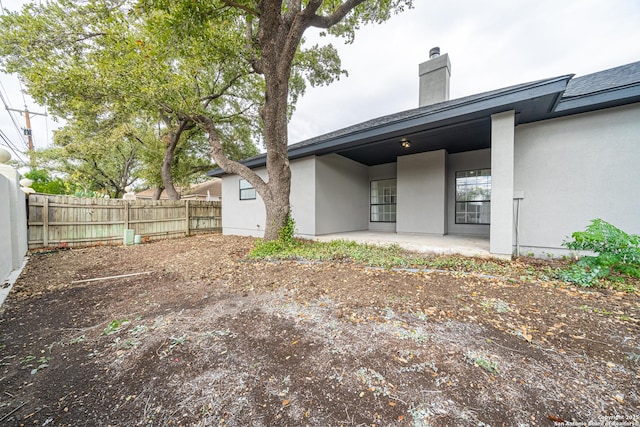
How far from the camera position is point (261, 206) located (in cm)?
825

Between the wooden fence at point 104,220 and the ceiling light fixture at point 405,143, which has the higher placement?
the ceiling light fixture at point 405,143

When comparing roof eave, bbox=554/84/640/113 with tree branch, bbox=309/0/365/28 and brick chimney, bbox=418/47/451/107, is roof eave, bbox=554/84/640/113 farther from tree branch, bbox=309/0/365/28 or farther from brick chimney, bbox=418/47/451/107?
tree branch, bbox=309/0/365/28

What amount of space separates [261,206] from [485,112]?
271 inches

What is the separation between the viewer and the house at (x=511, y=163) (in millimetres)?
3959

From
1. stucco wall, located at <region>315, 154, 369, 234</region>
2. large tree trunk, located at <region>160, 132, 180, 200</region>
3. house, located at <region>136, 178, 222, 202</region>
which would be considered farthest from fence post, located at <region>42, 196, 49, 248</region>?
house, located at <region>136, 178, 222, 202</region>

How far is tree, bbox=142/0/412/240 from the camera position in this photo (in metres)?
4.31

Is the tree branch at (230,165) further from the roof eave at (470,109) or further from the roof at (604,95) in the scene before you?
the roof at (604,95)

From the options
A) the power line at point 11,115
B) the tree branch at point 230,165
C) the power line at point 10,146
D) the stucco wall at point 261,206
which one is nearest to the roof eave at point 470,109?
the stucco wall at point 261,206

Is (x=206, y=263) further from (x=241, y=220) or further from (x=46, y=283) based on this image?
(x=241, y=220)

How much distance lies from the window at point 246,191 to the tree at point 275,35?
2335 mm

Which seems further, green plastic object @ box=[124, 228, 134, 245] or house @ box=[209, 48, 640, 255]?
green plastic object @ box=[124, 228, 134, 245]

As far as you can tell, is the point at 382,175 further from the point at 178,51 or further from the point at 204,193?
the point at 204,193

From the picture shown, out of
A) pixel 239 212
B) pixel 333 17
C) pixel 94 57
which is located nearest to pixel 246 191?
pixel 239 212

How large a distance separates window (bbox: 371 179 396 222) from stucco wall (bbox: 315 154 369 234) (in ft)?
0.94
